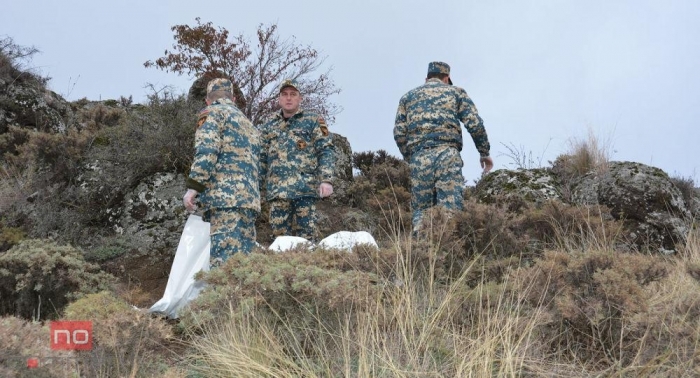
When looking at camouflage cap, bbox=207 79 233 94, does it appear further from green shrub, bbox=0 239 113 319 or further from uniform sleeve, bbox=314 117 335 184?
green shrub, bbox=0 239 113 319

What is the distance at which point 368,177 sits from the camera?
11742 millimetres

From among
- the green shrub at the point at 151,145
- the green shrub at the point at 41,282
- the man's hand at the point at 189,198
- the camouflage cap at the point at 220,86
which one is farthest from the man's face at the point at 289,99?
the green shrub at the point at 151,145

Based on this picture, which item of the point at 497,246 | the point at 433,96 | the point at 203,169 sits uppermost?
the point at 433,96

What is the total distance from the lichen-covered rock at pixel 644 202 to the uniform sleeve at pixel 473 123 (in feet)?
8.86

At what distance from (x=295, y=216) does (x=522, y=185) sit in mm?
4182

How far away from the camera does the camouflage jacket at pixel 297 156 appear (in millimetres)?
6973

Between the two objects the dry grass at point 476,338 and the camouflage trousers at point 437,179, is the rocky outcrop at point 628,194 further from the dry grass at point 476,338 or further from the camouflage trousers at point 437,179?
the dry grass at point 476,338

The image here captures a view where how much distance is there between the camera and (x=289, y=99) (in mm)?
7047

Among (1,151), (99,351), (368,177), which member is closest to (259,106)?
(368,177)

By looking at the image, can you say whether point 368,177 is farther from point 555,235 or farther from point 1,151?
point 1,151

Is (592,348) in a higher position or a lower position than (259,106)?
lower

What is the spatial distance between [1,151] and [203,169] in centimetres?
909

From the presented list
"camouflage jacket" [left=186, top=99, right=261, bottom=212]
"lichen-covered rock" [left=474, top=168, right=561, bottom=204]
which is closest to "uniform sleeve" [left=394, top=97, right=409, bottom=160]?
"camouflage jacket" [left=186, top=99, right=261, bottom=212]

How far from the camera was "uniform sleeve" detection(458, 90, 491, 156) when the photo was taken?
755cm
